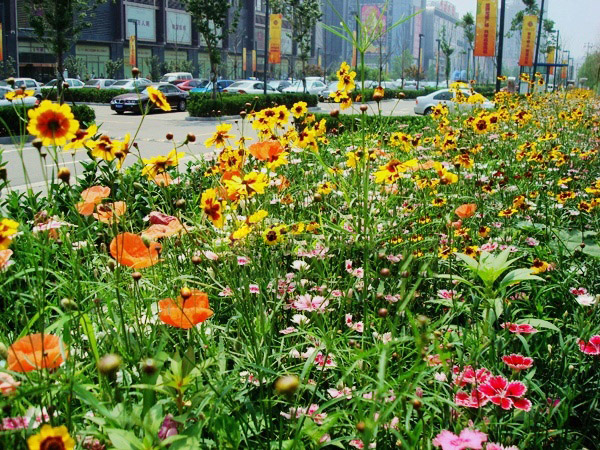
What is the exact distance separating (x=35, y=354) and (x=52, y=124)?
613mm

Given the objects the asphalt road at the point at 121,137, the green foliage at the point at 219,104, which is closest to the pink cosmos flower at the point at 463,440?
the asphalt road at the point at 121,137

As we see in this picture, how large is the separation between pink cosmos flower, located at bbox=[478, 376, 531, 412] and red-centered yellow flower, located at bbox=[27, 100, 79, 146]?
1.09 meters

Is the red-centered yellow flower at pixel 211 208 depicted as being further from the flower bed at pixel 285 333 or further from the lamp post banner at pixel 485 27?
the lamp post banner at pixel 485 27

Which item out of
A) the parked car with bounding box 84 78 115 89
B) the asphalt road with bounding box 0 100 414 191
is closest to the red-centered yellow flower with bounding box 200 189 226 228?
the asphalt road with bounding box 0 100 414 191

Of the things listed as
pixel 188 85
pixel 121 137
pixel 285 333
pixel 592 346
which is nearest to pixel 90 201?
pixel 285 333

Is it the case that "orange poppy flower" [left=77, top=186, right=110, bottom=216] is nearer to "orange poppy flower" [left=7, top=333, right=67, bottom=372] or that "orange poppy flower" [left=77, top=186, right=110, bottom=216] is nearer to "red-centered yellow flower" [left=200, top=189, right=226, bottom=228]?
"red-centered yellow flower" [left=200, top=189, right=226, bottom=228]

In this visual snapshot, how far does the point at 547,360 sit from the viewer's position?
1761mm

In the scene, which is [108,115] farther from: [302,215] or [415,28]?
[415,28]

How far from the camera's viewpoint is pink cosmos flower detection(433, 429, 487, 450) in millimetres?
1012

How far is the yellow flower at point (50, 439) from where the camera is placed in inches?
34.5

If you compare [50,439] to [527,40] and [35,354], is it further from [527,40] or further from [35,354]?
[527,40]

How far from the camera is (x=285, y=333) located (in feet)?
5.98

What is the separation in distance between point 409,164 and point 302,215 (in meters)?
0.87

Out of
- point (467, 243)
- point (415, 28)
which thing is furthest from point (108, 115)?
point (415, 28)
